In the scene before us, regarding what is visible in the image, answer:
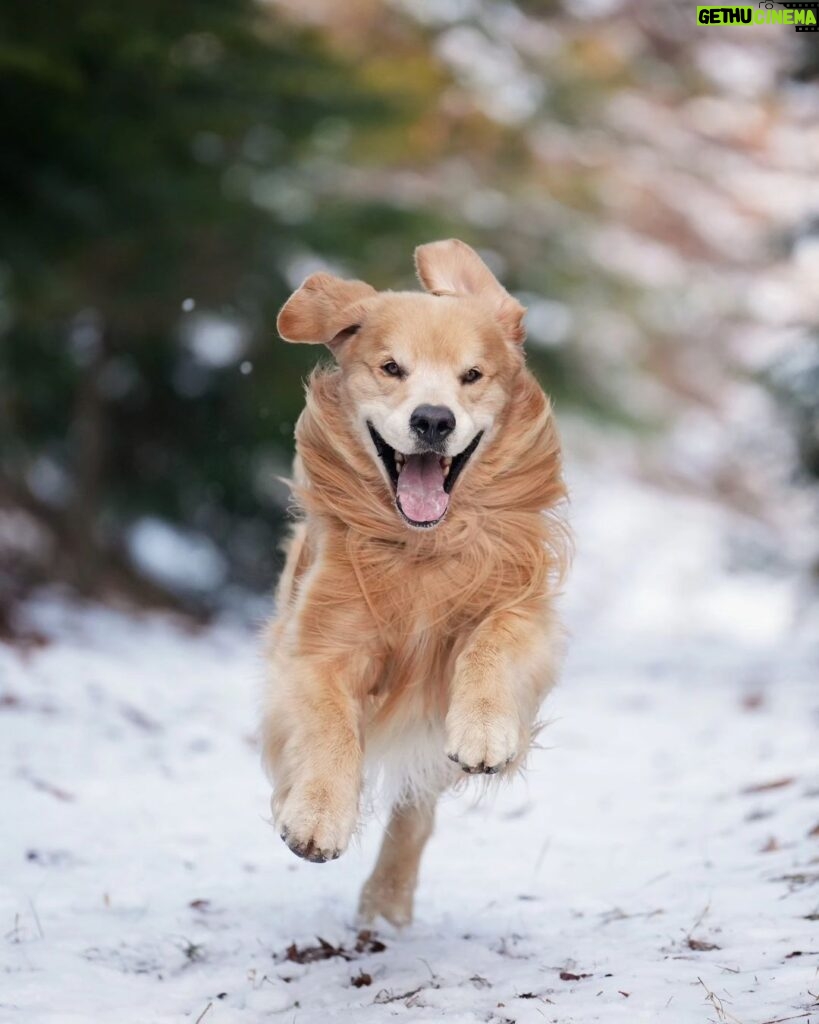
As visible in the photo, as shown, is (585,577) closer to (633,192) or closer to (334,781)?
(633,192)

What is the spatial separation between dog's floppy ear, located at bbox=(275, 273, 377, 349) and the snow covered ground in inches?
57.9

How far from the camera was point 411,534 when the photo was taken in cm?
388

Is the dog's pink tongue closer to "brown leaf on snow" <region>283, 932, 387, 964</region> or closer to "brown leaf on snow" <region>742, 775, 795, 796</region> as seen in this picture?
"brown leaf on snow" <region>283, 932, 387, 964</region>

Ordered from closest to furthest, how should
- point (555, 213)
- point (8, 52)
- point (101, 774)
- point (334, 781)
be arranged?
point (334, 781)
point (101, 774)
point (8, 52)
point (555, 213)

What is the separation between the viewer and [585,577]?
2244cm

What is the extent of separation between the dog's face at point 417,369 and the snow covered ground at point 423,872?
3.41 feet

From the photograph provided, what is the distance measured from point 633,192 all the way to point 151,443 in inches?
611

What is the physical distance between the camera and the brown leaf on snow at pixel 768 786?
5.70 meters

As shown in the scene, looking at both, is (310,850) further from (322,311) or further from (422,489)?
(322,311)

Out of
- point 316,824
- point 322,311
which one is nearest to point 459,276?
point 322,311

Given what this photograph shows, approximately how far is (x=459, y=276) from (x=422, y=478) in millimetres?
862

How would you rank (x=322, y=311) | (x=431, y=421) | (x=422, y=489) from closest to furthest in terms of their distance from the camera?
(x=431, y=421) → (x=422, y=489) → (x=322, y=311)

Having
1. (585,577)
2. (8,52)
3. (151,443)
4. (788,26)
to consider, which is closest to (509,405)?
Answer: (8,52)

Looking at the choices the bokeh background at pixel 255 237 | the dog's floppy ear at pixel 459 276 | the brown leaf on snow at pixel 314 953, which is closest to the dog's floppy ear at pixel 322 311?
the dog's floppy ear at pixel 459 276
